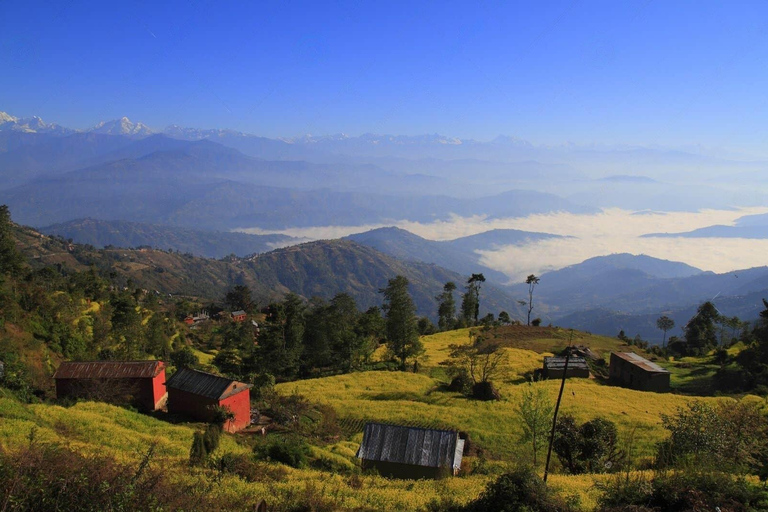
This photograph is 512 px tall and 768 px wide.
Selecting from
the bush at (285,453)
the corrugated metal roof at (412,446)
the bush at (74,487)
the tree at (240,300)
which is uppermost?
the bush at (74,487)

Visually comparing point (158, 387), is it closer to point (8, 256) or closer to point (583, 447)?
point (583, 447)

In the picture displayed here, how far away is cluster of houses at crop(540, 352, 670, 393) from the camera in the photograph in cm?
5022

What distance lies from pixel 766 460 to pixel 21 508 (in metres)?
32.4

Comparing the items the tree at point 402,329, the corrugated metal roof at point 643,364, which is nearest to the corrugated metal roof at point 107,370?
the tree at point 402,329

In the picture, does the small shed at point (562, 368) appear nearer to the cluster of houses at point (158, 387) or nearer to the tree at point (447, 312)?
the cluster of houses at point (158, 387)

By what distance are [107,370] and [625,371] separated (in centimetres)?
5285

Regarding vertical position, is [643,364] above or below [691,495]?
below

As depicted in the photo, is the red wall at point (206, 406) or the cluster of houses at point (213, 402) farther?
the red wall at point (206, 406)

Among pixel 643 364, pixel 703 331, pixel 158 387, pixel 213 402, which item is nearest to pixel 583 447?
pixel 213 402

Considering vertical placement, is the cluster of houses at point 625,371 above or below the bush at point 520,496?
below

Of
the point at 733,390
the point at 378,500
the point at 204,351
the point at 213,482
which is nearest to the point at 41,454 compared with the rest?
the point at 213,482

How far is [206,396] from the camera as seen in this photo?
34094mm

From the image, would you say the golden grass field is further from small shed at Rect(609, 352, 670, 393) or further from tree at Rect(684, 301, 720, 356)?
tree at Rect(684, 301, 720, 356)

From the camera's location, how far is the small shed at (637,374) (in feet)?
165
